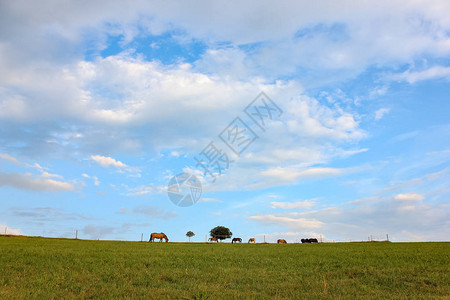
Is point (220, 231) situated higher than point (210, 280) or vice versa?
point (220, 231)

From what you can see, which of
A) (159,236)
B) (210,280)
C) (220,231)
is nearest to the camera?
(210,280)

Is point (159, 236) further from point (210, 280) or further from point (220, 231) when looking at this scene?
point (210, 280)

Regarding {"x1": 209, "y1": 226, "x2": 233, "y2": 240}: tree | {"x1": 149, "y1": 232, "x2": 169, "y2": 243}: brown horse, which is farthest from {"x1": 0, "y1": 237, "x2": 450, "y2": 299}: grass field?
{"x1": 209, "y1": 226, "x2": 233, "y2": 240}: tree

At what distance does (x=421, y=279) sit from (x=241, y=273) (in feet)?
37.1

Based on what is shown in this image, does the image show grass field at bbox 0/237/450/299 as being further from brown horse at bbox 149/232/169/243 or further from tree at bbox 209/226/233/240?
tree at bbox 209/226/233/240

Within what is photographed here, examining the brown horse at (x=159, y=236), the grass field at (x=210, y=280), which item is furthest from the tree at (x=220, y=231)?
the grass field at (x=210, y=280)

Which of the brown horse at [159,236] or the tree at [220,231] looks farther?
the tree at [220,231]

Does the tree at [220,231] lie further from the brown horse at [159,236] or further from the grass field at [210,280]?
the grass field at [210,280]

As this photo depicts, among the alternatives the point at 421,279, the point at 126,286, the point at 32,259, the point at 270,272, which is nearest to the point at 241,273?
the point at 270,272

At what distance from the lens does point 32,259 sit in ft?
82.5

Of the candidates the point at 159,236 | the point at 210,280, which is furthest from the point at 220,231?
the point at 210,280

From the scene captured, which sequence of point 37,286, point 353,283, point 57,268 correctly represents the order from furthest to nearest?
point 57,268, point 353,283, point 37,286

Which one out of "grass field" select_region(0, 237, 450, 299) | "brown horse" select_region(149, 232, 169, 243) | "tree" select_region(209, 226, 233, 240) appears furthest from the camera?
"tree" select_region(209, 226, 233, 240)

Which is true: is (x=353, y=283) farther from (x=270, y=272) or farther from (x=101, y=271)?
(x=101, y=271)
